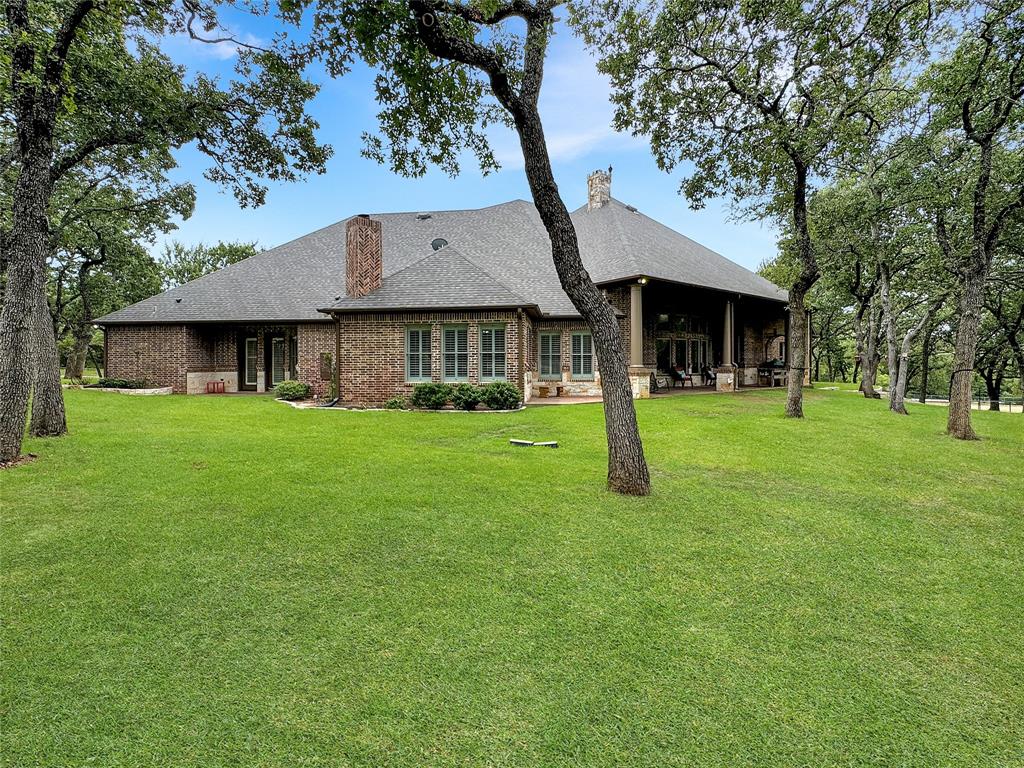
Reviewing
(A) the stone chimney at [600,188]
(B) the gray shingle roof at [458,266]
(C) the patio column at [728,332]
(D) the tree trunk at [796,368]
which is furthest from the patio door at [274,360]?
(D) the tree trunk at [796,368]

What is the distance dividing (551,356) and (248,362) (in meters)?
13.9

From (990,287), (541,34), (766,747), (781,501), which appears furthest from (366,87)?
(990,287)

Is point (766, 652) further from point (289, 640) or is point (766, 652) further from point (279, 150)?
point (279, 150)

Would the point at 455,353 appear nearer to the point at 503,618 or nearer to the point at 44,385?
the point at 44,385

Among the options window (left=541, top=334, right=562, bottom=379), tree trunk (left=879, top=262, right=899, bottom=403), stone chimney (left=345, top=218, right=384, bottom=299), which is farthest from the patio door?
tree trunk (left=879, top=262, right=899, bottom=403)

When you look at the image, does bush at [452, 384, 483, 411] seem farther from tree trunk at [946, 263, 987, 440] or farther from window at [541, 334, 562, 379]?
tree trunk at [946, 263, 987, 440]

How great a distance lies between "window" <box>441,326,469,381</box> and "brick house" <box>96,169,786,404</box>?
0.03 meters

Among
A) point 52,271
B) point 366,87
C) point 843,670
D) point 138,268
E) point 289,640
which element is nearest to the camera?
point 843,670

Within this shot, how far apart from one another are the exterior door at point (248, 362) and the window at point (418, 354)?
10067 millimetres

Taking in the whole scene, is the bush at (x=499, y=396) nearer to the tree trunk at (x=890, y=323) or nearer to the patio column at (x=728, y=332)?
the patio column at (x=728, y=332)

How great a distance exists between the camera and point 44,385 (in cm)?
901

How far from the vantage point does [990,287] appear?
18.3m

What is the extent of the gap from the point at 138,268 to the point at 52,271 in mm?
3876

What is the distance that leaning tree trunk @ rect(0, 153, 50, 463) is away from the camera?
6.94 metres
